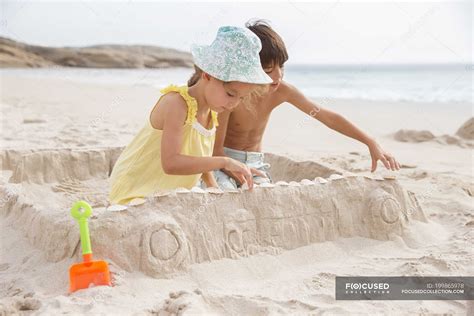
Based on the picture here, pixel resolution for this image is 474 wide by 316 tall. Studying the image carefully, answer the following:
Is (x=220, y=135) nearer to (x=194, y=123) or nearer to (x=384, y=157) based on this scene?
(x=194, y=123)

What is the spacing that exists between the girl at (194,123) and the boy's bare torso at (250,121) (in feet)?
1.69

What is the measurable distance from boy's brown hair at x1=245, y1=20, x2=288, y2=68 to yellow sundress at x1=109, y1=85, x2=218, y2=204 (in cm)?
38

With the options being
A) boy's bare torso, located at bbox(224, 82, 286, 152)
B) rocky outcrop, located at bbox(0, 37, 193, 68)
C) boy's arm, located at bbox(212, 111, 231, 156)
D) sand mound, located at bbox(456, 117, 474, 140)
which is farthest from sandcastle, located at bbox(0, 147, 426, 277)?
rocky outcrop, located at bbox(0, 37, 193, 68)

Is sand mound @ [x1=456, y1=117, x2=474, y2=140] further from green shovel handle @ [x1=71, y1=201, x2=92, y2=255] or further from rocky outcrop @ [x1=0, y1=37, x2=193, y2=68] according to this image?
rocky outcrop @ [x1=0, y1=37, x2=193, y2=68]

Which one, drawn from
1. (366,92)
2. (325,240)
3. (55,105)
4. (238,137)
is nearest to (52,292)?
(325,240)

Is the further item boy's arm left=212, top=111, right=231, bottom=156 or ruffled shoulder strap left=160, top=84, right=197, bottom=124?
boy's arm left=212, top=111, right=231, bottom=156

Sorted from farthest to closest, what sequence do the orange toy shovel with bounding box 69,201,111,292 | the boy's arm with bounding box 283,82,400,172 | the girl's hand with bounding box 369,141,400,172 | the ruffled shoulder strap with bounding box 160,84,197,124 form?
the boy's arm with bounding box 283,82,400,172 → the girl's hand with bounding box 369,141,400,172 → the ruffled shoulder strap with bounding box 160,84,197,124 → the orange toy shovel with bounding box 69,201,111,292

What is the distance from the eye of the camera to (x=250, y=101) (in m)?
3.27

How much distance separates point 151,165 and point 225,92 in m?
0.60

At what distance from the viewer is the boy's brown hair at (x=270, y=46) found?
2.82 m

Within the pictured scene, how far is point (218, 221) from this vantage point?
2410 mm

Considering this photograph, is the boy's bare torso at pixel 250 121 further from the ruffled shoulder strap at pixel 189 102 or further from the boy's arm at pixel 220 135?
the ruffled shoulder strap at pixel 189 102

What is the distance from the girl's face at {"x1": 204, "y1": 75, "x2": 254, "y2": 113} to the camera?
2383 mm

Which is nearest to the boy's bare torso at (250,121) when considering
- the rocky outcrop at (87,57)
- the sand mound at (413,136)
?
the sand mound at (413,136)
